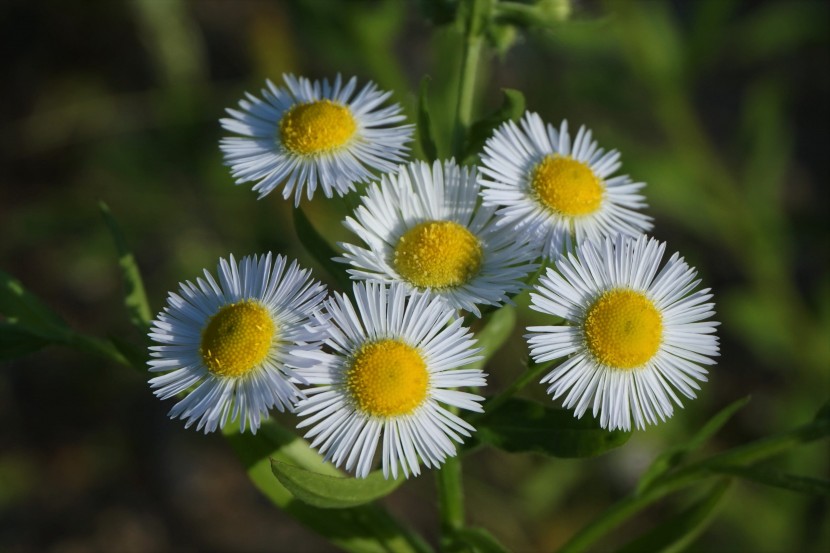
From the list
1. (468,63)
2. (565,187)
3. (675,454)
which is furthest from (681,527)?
(468,63)

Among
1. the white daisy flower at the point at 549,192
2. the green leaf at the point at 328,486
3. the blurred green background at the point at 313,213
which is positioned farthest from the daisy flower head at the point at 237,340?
the blurred green background at the point at 313,213

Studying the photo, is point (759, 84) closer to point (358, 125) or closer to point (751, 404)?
point (751, 404)

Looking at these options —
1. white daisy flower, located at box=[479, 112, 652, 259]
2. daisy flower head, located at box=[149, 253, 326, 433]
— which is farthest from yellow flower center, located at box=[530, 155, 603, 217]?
daisy flower head, located at box=[149, 253, 326, 433]

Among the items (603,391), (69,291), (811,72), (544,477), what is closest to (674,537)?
(603,391)

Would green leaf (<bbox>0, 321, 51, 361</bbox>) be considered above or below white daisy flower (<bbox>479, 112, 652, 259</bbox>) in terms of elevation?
below

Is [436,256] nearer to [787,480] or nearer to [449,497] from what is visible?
[449,497]

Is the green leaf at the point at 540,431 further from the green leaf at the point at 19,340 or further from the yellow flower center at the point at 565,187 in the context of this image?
the green leaf at the point at 19,340

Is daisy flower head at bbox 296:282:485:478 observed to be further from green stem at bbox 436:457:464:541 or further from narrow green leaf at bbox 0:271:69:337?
narrow green leaf at bbox 0:271:69:337
